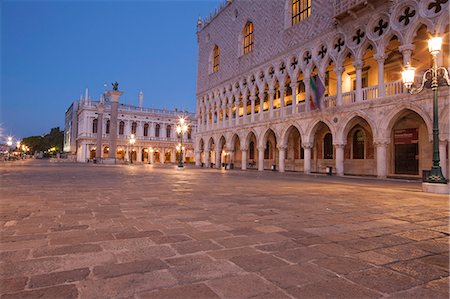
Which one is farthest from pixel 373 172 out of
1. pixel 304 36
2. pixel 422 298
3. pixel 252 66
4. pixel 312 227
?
pixel 422 298

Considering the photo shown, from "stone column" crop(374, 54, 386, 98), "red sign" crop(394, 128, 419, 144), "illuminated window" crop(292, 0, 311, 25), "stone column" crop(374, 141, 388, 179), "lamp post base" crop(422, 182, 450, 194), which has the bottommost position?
"lamp post base" crop(422, 182, 450, 194)

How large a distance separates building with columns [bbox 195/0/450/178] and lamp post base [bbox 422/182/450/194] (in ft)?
20.4

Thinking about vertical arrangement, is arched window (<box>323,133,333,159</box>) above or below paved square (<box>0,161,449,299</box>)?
above

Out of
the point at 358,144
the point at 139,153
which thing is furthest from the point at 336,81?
the point at 139,153

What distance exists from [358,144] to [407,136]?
426 cm

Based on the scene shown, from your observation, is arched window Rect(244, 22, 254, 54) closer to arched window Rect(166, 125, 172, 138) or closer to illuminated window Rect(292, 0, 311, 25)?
illuminated window Rect(292, 0, 311, 25)

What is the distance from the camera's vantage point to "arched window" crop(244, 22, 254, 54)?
106ft

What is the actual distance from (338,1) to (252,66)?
1146 cm

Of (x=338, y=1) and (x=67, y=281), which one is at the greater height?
(x=338, y=1)

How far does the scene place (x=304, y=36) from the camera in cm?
2430

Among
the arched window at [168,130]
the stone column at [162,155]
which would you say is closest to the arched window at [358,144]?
the stone column at [162,155]

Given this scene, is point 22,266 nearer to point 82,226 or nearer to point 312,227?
point 82,226

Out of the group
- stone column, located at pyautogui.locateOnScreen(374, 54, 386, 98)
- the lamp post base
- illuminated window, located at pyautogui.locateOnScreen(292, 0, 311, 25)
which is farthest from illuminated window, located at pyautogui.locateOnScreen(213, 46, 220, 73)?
the lamp post base

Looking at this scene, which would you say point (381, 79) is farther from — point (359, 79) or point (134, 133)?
point (134, 133)
